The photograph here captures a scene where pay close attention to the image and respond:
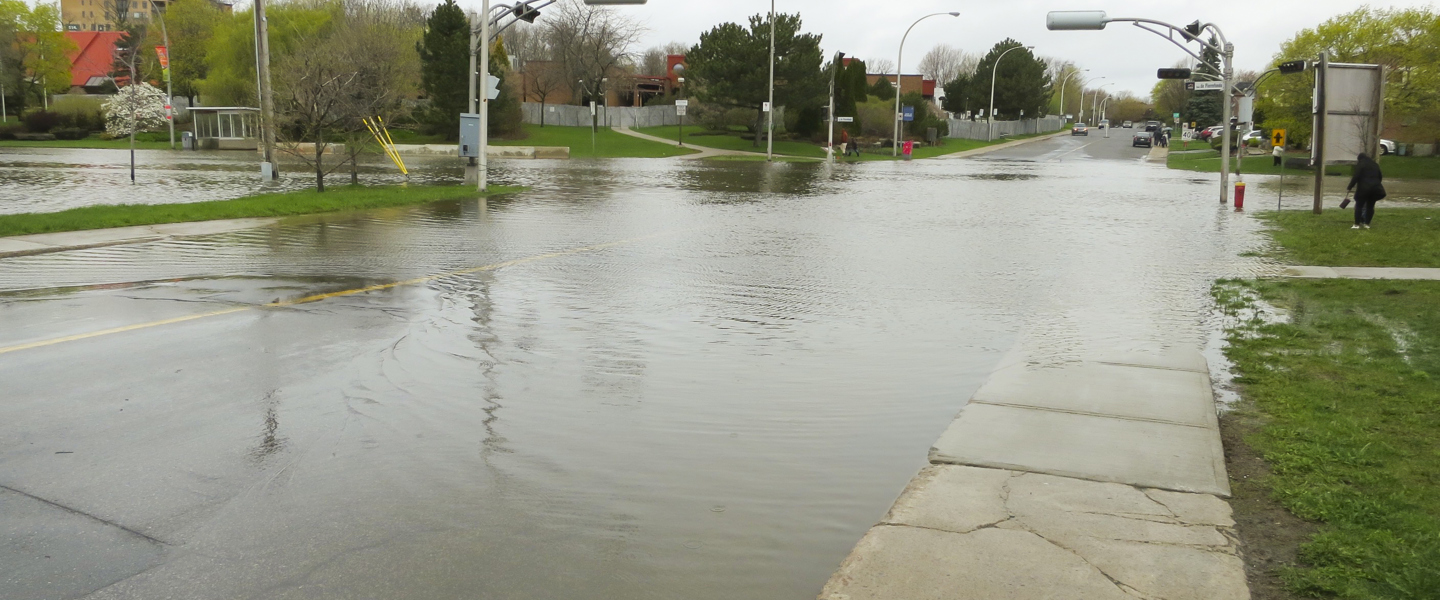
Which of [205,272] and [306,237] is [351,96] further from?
[205,272]

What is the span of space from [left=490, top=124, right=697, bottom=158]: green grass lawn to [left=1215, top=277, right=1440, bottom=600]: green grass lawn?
51.9m

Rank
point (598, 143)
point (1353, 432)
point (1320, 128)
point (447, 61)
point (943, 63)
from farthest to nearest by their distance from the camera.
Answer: point (943, 63)
point (598, 143)
point (447, 61)
point (1320, 128)
point (1353, 432)

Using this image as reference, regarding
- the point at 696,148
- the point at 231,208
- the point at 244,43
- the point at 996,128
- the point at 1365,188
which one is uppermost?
the point at 244,43

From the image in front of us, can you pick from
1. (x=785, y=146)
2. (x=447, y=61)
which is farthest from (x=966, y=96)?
(x=447, y=61)

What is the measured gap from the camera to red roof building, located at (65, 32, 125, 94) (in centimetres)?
10745

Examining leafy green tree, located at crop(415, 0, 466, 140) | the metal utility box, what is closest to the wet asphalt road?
the metal utility box

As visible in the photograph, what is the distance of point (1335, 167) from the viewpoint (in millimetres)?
49406

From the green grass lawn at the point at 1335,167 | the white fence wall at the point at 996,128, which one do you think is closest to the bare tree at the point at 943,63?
the white fence wall at the point at 996,128

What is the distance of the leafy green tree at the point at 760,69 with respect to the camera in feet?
228

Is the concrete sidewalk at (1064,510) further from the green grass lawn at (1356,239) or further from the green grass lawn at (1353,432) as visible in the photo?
the green grass lawn at (1356,239)

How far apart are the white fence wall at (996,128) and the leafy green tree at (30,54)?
7632cm

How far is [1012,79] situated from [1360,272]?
10683cm

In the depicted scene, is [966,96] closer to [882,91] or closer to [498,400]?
[882,91]

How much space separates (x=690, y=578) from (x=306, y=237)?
14.1m
